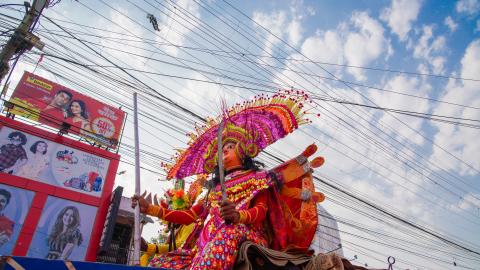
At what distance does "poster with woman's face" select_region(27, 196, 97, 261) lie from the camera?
12.7m

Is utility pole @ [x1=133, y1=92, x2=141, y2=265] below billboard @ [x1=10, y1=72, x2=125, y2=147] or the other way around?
below

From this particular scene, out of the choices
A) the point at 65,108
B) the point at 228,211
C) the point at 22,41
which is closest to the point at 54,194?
the point at 65,108

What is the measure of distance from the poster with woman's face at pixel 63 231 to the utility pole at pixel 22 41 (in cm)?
779

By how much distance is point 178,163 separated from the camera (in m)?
5.20

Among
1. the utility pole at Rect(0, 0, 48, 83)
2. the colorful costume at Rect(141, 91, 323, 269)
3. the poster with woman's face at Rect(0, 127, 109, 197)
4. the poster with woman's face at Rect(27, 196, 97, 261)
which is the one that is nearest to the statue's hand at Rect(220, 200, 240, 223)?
the colorful costume at Rect(141, 91, 323, 269)

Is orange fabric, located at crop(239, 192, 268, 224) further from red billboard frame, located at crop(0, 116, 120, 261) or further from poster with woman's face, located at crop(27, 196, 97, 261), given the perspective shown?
red billboard frame, located at crop(0, 116, 120, 261)

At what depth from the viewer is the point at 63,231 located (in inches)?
524

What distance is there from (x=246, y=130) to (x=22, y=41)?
5.38 m

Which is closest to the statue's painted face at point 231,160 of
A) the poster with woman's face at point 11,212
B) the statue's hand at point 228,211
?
the statue's hand at point 228,211

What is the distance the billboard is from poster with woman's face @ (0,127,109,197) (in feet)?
3.66

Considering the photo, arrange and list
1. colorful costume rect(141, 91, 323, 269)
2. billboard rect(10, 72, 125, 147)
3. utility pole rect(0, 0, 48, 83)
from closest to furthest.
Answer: colorful costume rect(141, 91, 323, 269) → utility pole rect(0, 0, 48, 83) → billboard rect(10, 72, 125, 147)

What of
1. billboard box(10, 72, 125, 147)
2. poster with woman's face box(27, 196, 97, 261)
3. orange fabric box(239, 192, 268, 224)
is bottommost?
orange fabric box(239, 192, 268, 224)

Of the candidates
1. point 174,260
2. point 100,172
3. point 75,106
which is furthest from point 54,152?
point 174,260

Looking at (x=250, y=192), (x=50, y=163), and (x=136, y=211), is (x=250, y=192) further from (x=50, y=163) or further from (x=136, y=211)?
(x=50, y=163)
